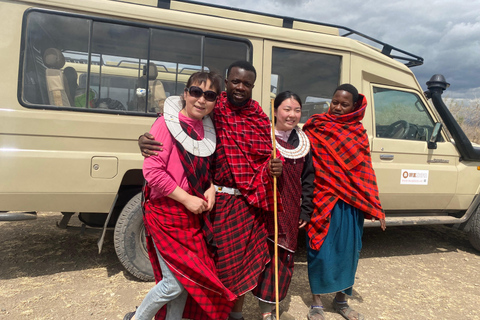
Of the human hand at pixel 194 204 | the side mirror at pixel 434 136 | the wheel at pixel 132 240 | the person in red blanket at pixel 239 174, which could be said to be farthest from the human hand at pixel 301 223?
the side mirror at pixel 434 136

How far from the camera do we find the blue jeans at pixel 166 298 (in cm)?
179

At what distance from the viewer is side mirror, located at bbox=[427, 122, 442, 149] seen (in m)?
3.50

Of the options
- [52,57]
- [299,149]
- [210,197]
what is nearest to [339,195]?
[299,149]

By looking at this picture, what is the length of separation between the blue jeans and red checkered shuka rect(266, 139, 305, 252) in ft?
2.26

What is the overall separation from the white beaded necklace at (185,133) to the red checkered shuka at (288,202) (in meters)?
0.55

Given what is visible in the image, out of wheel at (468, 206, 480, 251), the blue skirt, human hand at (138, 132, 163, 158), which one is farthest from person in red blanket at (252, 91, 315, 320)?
wheel at (468, 206, 480, 251)

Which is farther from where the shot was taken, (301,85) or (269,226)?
(301,85)

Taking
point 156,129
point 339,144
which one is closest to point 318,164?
point 339,144

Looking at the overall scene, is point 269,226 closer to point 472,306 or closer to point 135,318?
point 135,318

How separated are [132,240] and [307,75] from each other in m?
2.24

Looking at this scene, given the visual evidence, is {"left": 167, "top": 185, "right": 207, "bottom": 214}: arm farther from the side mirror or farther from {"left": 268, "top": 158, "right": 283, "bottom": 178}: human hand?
the side mirror

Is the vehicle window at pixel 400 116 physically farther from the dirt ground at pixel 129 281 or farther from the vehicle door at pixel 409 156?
the dirt ground at pixel 129 281

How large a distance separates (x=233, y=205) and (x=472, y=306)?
2.45m

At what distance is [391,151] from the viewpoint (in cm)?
344
